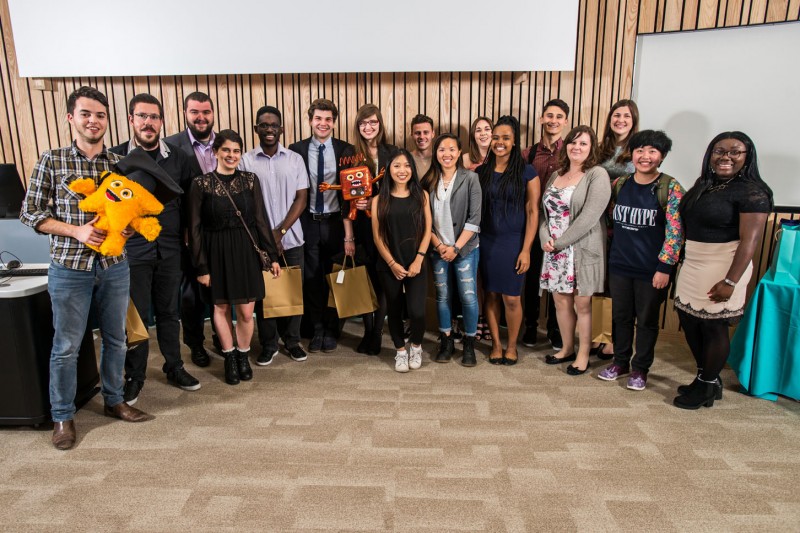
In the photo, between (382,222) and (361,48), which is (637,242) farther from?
(361,48)

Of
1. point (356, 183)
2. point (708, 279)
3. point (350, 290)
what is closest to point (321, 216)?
point (356, 183)

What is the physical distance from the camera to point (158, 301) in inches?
129

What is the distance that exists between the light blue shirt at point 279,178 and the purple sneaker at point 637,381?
2.45 meters

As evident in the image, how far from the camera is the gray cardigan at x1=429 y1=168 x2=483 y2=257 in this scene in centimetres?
354

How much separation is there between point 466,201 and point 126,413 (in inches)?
97.1

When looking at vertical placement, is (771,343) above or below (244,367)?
above

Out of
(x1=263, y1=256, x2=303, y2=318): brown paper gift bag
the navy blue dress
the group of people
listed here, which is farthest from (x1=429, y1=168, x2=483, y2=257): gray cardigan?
(x1=263, y1=256, x2=303, y2=318): brown paper gift bag

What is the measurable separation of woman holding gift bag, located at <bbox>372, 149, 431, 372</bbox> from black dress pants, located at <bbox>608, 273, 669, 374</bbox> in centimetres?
128

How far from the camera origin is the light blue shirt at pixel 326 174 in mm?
3789

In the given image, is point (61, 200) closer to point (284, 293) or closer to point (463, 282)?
point (284, 293)

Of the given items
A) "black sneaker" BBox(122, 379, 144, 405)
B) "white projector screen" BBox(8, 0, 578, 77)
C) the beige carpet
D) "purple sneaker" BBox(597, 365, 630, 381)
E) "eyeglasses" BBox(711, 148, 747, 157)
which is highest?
"white projector screen" BBox(8, 0, 578, 77)

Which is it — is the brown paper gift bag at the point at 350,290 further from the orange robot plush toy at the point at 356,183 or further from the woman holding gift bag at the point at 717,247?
the woman holding gift bag at the point at 717,247

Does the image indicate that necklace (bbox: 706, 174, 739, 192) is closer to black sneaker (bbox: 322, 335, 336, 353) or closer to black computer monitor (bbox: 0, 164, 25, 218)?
black sneaker (bbox: 322, 335, 336, 353)

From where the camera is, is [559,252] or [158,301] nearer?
[158,301]
